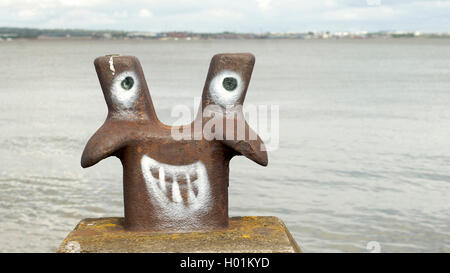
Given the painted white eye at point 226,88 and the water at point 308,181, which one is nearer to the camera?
the painted white eye at point 226,88

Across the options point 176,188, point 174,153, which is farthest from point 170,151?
point 176,188

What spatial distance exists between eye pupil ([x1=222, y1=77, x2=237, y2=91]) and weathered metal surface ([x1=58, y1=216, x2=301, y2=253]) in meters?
0.82

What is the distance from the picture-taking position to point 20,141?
1331cm

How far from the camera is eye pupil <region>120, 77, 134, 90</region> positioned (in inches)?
166

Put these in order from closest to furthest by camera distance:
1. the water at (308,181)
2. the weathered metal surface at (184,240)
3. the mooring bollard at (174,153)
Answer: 1. the weathered metal surface at (184,240)
2. the mooring bollard at (174,153)
3. the water at (308,181)

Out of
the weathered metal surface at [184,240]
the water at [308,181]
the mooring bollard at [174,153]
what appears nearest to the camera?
the weathered metal surface at [184,240]

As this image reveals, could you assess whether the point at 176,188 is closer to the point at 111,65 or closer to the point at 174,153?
the point at 174,153

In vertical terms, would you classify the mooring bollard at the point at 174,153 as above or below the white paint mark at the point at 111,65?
below

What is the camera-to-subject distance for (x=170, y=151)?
→ 418cm

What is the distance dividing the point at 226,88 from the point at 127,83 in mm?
577

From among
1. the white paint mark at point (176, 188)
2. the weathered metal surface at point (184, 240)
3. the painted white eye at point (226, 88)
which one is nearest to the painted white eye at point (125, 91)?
the white paint mark at point (176, 188)

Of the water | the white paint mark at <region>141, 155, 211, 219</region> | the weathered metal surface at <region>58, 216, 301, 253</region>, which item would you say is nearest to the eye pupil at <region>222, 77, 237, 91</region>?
the white paint mark at <region>141, 155, 211, 219</region>

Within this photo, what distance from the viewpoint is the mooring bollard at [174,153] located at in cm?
413

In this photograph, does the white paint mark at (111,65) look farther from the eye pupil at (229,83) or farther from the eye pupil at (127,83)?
the eye pupil at (229,83)
